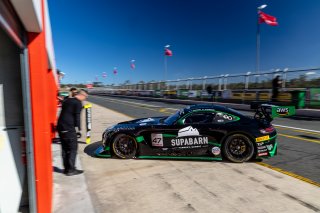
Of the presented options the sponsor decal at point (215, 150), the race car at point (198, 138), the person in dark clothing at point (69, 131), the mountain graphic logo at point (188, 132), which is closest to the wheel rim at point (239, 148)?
the race car at point (198, 138)

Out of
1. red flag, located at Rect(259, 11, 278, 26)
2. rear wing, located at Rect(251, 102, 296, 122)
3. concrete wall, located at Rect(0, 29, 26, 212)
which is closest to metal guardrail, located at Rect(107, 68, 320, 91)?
red flag, located at Rect(259, 11, 278, 26)

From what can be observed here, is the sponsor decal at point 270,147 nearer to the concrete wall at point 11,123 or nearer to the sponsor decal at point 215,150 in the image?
the sponsor decal at point 215,150

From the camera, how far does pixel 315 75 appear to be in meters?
17.6

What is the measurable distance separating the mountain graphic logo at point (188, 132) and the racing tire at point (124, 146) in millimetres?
1077

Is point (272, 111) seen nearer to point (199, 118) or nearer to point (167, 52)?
point (199, 118)

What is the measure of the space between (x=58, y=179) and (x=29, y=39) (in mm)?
2852

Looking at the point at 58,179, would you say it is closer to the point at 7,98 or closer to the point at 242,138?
the point at 7,98

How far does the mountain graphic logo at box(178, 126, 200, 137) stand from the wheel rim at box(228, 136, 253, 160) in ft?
2.65

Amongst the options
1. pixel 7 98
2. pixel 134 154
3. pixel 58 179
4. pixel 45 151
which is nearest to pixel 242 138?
pixel 134 154

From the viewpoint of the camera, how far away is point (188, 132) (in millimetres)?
6523

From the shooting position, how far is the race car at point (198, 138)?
6.42 m

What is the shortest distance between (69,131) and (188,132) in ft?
8.58

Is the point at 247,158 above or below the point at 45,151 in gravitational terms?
below

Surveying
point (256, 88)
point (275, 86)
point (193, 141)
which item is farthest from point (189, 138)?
point (256, 88)
